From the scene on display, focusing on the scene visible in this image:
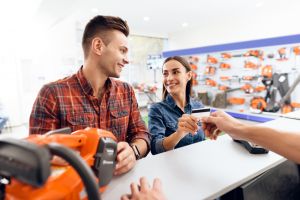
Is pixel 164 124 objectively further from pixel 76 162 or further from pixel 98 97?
pixel 76 162

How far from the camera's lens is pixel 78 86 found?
1412 mm

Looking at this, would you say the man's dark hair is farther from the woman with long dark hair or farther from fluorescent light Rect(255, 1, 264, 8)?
fluorescent light Rect(255, 1, 264, 8)

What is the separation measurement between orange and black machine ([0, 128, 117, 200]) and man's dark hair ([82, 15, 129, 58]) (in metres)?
0.96

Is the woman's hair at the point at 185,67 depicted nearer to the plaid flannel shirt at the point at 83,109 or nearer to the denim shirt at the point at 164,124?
the denim shirt at the point at 164,124

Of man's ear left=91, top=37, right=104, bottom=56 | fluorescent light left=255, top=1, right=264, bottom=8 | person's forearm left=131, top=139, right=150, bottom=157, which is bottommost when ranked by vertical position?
person's forearm left=131, top=139, right=150, bottom=157

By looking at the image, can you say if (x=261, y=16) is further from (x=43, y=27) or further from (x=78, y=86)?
(x=78, y=86)

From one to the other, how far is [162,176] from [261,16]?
712 centimetres

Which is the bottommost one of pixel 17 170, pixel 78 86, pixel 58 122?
pixel 58 122

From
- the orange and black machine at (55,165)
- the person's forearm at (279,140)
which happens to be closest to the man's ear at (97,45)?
the orange and black machine at (55,165)

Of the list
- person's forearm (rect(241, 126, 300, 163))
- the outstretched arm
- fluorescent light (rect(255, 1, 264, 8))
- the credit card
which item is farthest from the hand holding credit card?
fluorescent light (rect(255, 1, 264, 8))

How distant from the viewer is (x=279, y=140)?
90 centimetres

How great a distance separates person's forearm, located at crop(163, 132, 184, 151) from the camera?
4.86 feet

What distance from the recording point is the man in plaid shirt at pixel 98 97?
1.31 meters

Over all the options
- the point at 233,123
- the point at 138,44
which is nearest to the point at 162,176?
the point at 233,123
